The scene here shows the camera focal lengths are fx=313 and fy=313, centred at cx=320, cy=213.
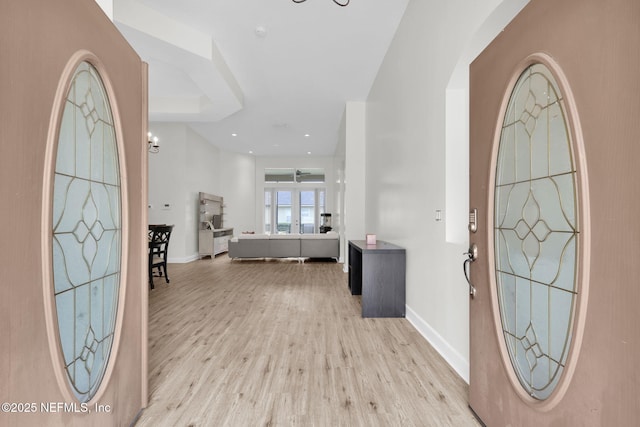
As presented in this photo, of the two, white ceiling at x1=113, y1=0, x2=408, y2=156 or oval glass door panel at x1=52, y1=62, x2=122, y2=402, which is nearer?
oval glass door panel at x1=52, y1=62, x2=122, y2=402

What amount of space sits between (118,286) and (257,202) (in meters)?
9.63

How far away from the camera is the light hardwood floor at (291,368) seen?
5.41 feet

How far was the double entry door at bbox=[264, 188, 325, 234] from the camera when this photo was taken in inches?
439

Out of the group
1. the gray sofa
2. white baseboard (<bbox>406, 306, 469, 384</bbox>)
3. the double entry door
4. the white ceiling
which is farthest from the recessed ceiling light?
the double entry door

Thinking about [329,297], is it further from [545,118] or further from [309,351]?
[545,118]

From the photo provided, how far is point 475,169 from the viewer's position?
1.63 meters

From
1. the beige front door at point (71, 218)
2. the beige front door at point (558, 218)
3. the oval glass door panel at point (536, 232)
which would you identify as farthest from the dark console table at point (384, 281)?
the beige front door at point (71, 218)

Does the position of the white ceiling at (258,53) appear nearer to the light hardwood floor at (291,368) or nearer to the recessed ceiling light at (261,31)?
the recessed ceiling light at (261,31)

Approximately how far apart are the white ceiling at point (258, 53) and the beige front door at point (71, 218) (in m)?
2.40

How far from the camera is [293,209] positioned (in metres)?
11.2

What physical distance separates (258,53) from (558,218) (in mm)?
4163

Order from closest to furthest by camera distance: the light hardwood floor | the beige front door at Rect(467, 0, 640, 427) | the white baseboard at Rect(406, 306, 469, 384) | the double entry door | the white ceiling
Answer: the beige front door at Rect(467, 0, 640, 427) → the light hardwood floor → the white baseboard at Rect(406, 306, 469, 384) → the white ceiling → the double entry door

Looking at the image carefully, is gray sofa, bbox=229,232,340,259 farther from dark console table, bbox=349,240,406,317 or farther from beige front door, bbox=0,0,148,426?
beige front door, bbox=0,0,148,426

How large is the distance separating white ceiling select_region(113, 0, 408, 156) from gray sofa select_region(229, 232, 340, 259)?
Result: 2.74 metres
